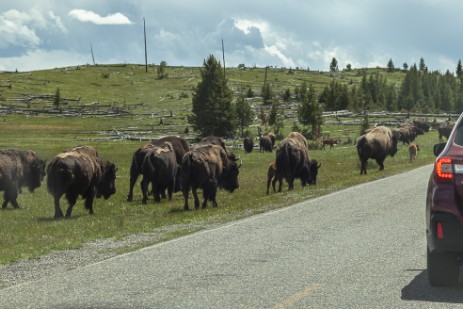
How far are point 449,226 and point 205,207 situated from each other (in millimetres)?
14713

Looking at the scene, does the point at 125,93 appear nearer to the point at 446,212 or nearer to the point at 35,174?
the point at 35,174

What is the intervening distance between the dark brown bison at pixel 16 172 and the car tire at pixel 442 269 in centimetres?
1708

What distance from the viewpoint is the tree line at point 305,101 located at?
75.0m

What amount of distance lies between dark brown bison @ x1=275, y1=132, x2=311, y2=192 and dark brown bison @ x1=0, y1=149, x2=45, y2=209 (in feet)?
29.5

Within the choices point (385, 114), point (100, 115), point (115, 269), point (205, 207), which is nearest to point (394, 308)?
point (115, 269)

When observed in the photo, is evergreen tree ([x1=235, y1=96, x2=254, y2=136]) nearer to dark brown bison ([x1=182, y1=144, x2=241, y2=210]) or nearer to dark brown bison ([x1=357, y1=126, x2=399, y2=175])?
dark brown bison ([x1=357, y1=126, x2=399, y2=175])

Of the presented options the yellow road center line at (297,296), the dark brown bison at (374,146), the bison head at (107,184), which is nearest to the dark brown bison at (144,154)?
the bison head at (107,184)

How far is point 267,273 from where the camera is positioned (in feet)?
31.2

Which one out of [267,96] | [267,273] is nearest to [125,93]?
[267,96]

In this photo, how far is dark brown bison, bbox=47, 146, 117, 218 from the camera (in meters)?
19.9

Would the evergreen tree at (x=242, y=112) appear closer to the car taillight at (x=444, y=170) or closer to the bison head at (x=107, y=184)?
the bison head at (x=107, y=184)

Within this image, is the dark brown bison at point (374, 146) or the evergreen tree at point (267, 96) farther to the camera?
the evergreen tree at point (267, 96)

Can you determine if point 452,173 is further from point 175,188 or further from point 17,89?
point 17,89

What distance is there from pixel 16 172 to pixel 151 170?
4.39m
